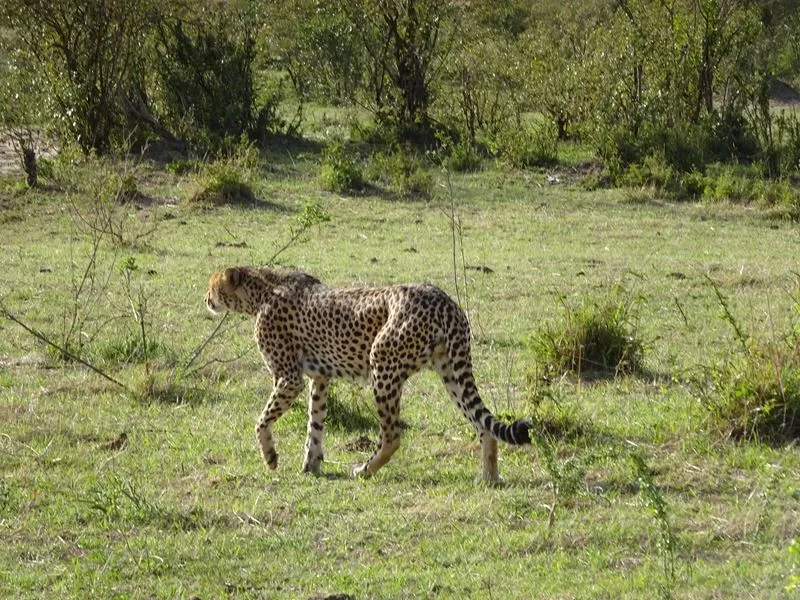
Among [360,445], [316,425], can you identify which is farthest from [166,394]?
[316,425]

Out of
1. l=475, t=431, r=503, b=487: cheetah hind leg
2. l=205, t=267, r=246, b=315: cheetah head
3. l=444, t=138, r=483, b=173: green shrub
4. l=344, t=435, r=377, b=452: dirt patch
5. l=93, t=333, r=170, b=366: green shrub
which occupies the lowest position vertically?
l=344, t=435, r=377, b=452: dirt patch

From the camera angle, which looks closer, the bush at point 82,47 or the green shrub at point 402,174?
the green shrub at point 402,174

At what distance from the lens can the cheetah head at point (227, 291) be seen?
7949 mm

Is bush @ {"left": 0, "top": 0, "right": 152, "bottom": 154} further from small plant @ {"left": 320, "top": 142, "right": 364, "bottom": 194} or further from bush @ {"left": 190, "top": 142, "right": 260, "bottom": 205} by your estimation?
small plant @ {"left": 320, "top": 142, "right": 364, "bottom": 194}

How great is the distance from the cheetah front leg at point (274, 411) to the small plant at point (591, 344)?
7.71ft

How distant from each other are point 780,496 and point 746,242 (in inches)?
390

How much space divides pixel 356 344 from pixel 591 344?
2635 mm

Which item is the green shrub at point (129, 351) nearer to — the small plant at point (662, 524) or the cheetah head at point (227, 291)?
the cheetah head at point (227, 291)

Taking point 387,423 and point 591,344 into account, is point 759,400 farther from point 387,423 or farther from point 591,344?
point 387,423

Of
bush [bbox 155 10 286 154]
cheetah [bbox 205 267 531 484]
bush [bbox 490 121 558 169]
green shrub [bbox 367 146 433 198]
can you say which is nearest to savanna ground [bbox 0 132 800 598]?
cheetah [bbox 205 267 531 484]

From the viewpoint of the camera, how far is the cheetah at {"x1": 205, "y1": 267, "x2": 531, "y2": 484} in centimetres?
692

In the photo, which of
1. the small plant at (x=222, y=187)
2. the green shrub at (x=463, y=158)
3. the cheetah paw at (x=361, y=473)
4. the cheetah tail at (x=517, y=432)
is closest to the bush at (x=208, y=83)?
the green shrub at (x=463, y=158)

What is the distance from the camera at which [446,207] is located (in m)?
18.2

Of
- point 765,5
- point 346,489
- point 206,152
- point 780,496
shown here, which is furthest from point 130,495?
point 765,5
